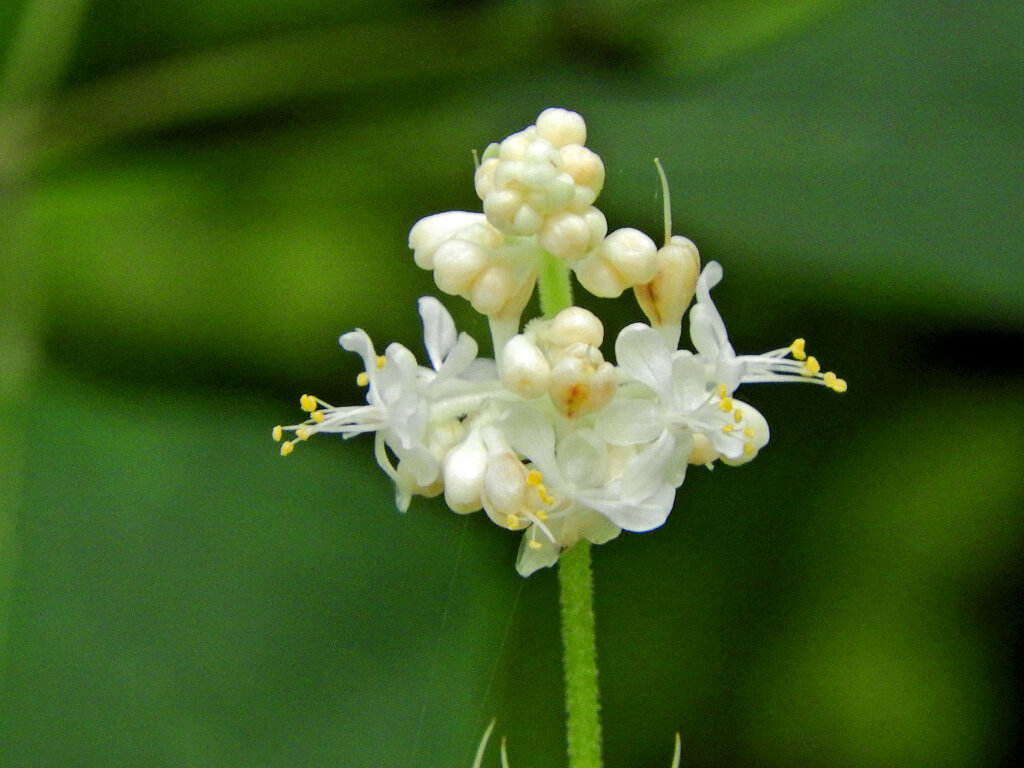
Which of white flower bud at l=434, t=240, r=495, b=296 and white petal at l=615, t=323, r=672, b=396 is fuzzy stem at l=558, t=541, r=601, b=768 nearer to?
white petal at l=615, t=323, r=672, b=396

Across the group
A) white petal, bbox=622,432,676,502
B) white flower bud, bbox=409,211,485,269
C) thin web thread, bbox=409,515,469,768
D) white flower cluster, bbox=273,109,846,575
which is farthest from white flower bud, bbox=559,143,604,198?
thin web thread, bbox=409,515,469,768

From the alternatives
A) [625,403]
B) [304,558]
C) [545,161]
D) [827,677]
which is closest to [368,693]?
[304,558]

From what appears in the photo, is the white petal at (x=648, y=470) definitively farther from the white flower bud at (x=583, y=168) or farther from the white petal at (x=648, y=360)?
the white flower bud at (x=583, y=168)

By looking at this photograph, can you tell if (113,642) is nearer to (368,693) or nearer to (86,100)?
(368,693)

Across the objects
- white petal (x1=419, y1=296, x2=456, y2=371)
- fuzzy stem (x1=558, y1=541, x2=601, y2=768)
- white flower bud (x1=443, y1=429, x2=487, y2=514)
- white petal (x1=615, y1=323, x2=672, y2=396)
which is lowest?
fuzzy stem (x1=558, y1=541, x2=601, y2=768)

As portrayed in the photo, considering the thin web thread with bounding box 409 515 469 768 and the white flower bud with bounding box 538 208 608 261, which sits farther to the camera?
the thin web thread with bounding box 409 515 469 768

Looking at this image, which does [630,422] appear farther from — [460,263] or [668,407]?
[460,263]

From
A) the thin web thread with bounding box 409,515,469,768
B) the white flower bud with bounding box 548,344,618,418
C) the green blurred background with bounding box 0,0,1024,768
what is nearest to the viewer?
the white flower bud with bounding box 548,344,618,418

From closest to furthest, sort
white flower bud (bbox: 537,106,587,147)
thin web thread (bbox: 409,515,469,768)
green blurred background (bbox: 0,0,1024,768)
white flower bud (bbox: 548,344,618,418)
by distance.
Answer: white flower bud (bbox: 548,344,618,418), white flower bud (bbox: 537,106,587,147), thin web thread (bbox: 409,515,469,768), green blurred background (bbox: 0,0,1024,768)
